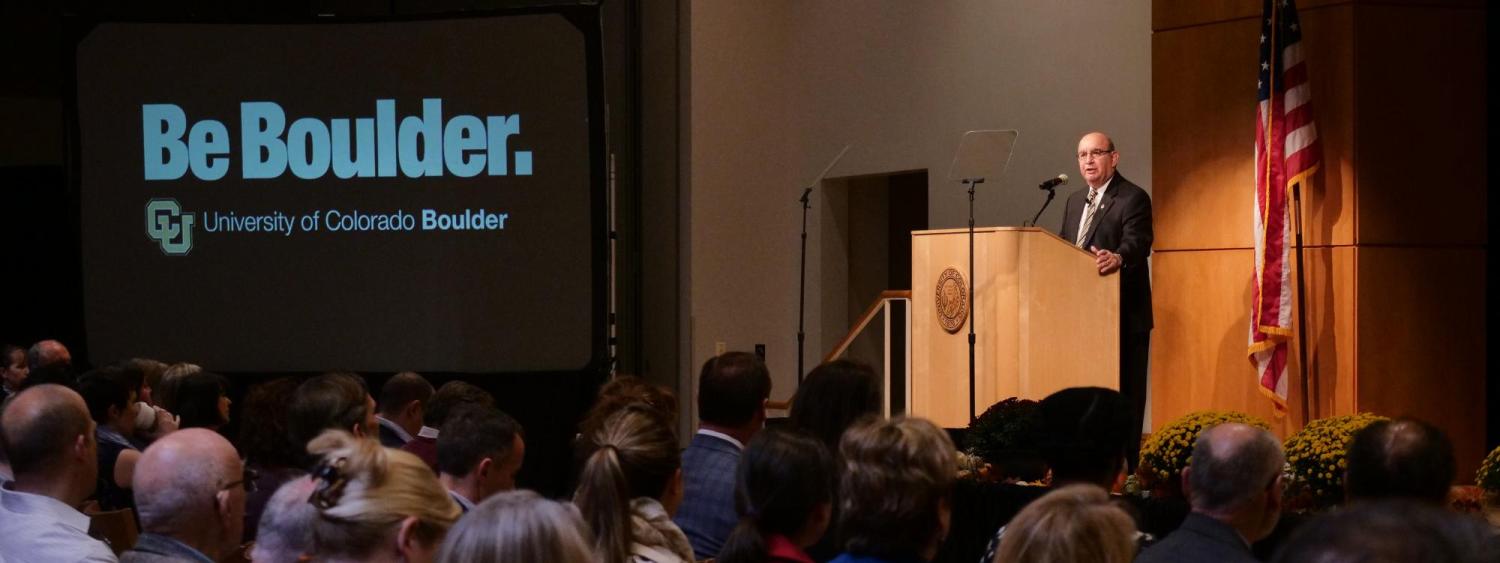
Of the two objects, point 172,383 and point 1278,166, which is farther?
point 1278,166

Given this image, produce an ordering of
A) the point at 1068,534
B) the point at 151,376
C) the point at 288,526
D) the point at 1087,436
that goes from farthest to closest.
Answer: the point at 151,376, the point at 1087,436, the point at 288,526, the point at 1068,534

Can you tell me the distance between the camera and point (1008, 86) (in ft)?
33.9

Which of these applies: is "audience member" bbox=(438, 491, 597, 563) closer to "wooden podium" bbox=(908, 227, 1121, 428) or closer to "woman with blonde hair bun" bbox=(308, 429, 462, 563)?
"woman with blonde hair bun" bbox=(308, 429, 462, 563)

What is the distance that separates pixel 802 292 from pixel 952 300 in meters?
3.51

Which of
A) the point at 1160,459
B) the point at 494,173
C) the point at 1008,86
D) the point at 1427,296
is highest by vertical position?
the point at 1008,86

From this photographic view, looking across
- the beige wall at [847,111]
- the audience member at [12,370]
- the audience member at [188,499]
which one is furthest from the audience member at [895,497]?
the beige wall at [847,111]

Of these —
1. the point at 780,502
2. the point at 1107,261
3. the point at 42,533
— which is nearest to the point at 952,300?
the point at 1107,261

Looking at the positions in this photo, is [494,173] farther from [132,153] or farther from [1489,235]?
[1489,235]

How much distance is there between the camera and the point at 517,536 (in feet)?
6.52

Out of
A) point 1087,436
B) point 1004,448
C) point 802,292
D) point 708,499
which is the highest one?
point 802,292

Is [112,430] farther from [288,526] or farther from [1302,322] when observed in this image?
[1302,322]

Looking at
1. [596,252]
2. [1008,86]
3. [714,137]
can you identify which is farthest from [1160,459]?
[714,137]

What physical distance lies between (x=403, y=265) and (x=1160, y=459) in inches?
179

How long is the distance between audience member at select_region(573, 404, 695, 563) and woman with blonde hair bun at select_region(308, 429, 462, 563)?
532 millimetres
